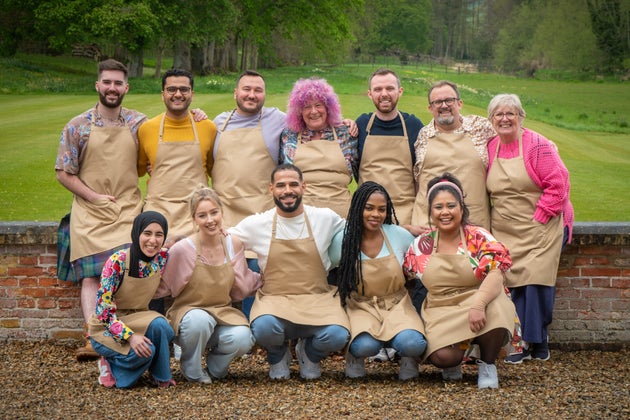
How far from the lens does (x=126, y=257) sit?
454cm

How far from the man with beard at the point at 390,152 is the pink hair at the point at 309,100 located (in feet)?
0.81

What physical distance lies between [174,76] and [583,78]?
33.7m

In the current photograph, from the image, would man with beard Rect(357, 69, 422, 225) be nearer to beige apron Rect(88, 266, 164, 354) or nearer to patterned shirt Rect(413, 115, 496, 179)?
patterned shirt Rect(413, 115, 496, 179)

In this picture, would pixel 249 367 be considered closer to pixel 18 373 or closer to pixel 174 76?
pixel 18 373

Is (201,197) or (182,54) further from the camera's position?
(182,54)

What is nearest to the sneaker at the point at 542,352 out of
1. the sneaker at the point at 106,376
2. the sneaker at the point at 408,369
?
the sneaker at the point at 408,369

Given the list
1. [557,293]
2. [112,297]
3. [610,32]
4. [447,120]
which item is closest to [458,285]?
[447,120]

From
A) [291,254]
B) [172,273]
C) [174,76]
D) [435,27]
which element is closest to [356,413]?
[291,254]

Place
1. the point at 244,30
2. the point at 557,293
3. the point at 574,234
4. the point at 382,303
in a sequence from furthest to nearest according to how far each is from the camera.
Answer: the point at 244,30
the point at 557,293
the point at 574,234
the point at 382,303

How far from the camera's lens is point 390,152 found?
5.39m

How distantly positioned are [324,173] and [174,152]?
106 cm

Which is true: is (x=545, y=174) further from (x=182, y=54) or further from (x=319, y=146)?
(x=182, y=54)

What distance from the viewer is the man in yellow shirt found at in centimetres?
533

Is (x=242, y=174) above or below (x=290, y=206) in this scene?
above
